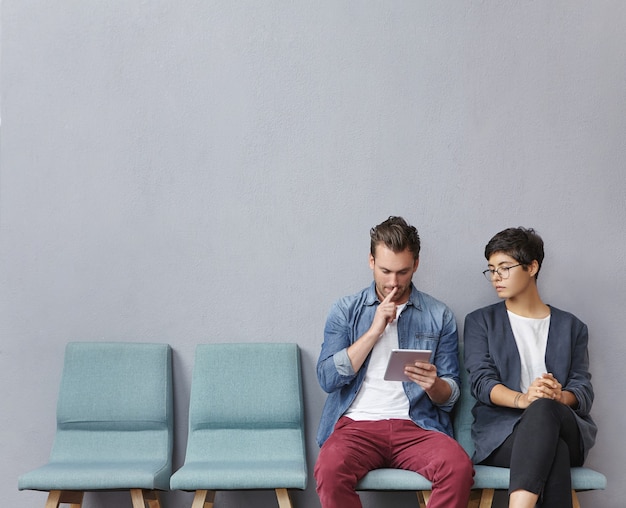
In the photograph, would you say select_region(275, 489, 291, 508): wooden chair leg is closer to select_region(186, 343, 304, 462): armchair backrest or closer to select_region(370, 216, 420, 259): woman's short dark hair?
select_region(186, 343, 304, 462): armchair backrest

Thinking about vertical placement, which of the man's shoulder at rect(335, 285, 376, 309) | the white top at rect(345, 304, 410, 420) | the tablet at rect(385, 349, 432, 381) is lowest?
the white top at rect(345, 304, 410, 420)

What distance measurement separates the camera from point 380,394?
2988 mm

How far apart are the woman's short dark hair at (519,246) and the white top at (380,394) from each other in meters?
0.52

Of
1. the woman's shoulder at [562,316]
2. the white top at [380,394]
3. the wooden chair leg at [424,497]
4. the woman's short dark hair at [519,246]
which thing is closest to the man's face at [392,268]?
the white top at [380,394]

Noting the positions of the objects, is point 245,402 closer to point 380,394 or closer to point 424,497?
point 380,394

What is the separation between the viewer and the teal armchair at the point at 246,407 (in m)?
3.12

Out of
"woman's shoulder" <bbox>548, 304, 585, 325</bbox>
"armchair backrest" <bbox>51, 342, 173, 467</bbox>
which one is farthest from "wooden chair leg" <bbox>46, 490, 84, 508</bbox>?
"woman's shoulder" <bbox>548, 304, 585, 325</bbox>

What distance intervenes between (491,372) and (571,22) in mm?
1631

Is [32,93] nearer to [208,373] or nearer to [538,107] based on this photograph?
[208,373]

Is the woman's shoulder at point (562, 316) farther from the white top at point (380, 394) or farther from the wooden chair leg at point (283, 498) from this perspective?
the wooden chair leg at point (283, 498)

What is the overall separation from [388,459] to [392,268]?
0.71 meters

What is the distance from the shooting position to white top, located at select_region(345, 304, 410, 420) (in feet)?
9.70

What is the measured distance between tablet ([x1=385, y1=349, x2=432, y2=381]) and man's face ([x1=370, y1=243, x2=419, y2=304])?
1.02ft

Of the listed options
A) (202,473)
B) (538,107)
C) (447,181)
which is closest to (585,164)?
(538,107)
